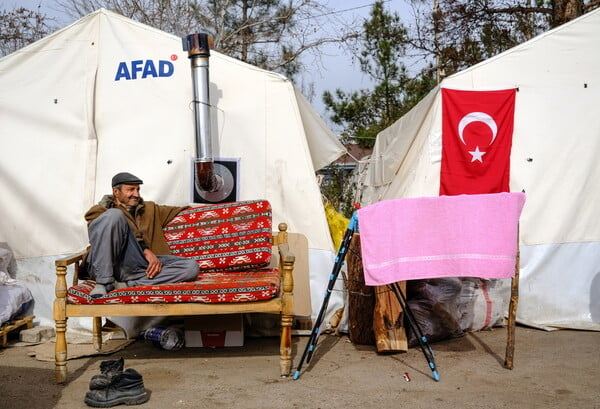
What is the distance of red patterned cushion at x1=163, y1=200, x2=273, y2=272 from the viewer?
5211mm

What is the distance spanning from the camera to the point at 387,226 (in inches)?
166

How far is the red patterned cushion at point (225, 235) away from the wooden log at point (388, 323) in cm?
93

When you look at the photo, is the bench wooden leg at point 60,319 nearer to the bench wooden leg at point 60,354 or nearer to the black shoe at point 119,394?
the bench wooden leg at point 60,354

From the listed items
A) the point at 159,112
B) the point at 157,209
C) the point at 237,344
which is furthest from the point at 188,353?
the point at 159,112

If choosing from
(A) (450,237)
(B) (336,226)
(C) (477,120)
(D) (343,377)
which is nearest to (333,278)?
(D) (343,377)

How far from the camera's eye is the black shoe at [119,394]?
382 cm

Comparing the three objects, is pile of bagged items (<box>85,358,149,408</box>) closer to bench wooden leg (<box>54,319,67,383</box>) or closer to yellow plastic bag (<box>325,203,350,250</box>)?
bench wooden leg (<box>54,319,67,383</box>)

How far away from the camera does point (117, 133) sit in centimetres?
592

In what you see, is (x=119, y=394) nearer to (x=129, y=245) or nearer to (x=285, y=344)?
(x=285, y=344)

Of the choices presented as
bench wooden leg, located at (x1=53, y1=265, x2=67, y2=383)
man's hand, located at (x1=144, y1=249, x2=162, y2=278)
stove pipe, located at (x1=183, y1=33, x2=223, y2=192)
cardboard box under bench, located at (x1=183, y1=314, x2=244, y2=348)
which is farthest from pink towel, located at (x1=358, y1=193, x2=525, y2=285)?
bench wooden leg, located at (x1=53, y1=265, x2=67, y2=383)

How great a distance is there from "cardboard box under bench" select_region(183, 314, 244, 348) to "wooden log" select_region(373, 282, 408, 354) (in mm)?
1055

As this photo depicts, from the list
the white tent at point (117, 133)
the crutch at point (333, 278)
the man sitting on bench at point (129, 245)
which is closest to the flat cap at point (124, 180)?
the man sitting on bench at point (129, 245)

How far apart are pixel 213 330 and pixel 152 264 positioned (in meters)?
0.81

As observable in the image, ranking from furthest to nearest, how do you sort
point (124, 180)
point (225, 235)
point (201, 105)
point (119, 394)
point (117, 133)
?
point (117, 133)
point (201, 105)
point (225, 235)
point (124, 180)
point (119, 394)
